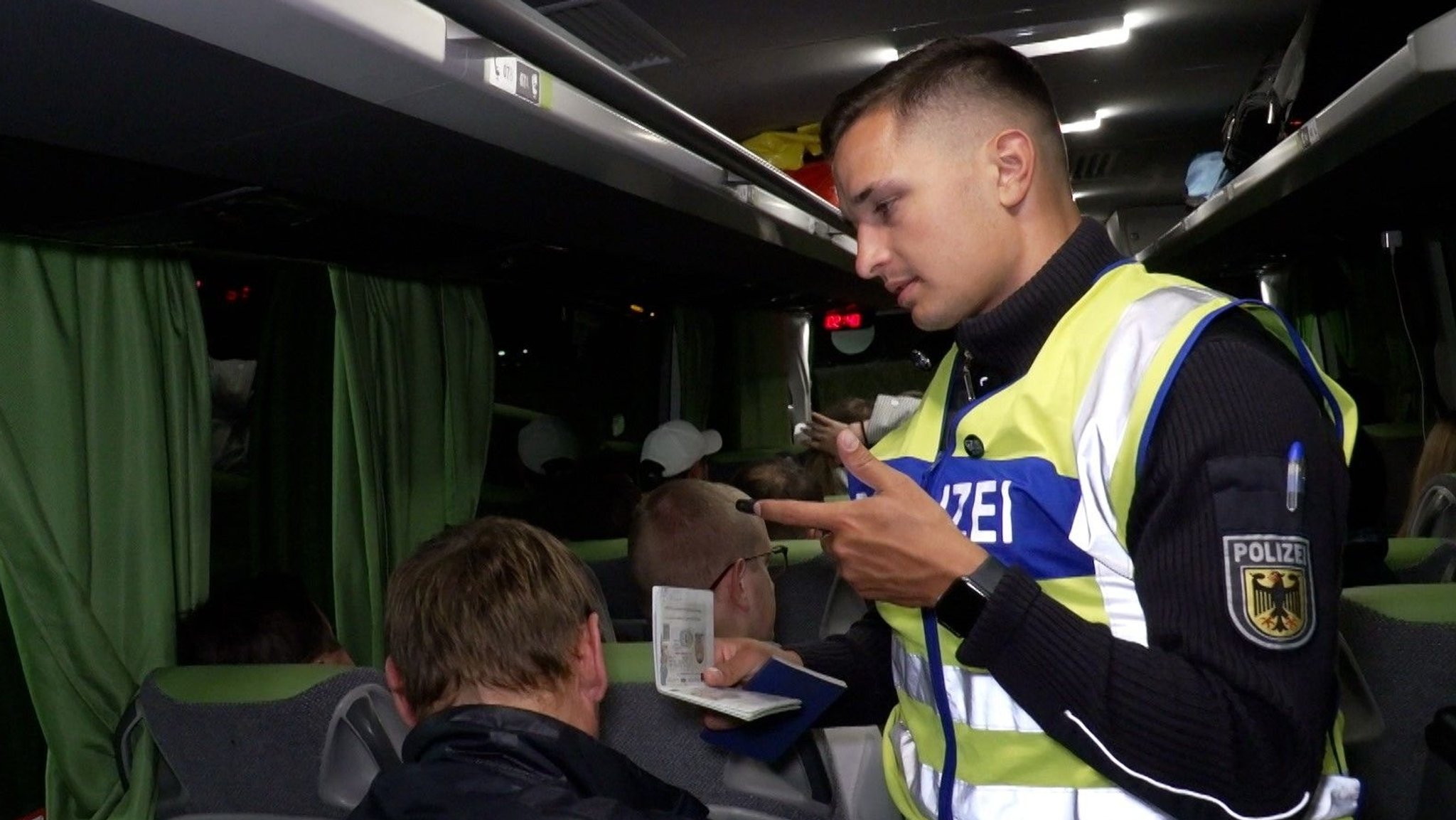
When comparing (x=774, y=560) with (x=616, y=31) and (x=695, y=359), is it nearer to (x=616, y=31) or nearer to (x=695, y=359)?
(x=616, y=31)

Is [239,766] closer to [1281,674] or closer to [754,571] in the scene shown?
[754,571]

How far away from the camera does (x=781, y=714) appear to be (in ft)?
6.72

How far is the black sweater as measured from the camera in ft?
4.12

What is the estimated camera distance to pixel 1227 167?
5.26 m

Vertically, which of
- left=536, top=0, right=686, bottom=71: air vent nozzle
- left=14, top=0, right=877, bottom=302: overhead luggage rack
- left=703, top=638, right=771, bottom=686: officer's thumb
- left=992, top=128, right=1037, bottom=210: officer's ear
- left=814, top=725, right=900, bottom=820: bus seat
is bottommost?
left=814, top=725, right=900, bottom=820: bus seat

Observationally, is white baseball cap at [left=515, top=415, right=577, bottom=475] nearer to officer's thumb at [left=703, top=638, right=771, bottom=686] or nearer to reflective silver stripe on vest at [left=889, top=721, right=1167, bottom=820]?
officer's thumb at [left=703, top=638, right=771, bottom=686]

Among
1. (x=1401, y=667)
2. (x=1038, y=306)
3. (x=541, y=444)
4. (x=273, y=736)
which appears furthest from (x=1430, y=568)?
(x=541, y=444)

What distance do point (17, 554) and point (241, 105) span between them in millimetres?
1520

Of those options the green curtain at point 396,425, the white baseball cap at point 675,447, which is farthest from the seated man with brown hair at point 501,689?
the white baseball cap at point 675,447

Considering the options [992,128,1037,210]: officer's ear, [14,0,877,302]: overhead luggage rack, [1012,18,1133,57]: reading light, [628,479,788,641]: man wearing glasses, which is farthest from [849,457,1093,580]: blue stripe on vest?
[1012,18,1133,57]: reading light

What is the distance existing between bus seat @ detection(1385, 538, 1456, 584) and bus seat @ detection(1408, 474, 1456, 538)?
1.17ft

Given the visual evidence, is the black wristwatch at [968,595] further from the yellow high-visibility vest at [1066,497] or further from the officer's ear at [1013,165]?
the officer's ear at [1013,165]

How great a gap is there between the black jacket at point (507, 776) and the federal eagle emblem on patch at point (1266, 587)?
2.59ft

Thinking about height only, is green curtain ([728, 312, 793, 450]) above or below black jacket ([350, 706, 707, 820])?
above
